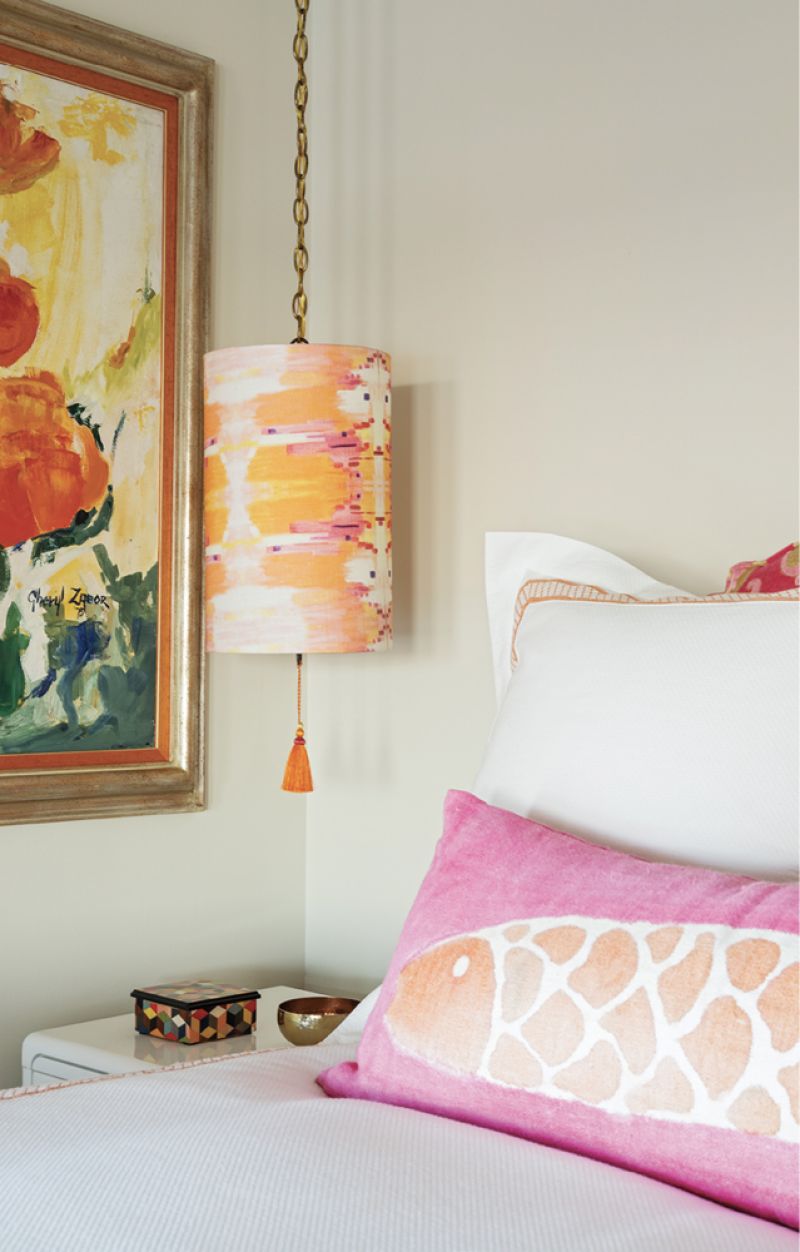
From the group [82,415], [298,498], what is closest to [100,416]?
[82,415]

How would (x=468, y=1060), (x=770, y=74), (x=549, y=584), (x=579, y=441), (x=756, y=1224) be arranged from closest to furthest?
(x=756, y=1224) → (x=468, y=1060) → (x=549, y=584) → (x=770, y=74) → (x=579, y=441)

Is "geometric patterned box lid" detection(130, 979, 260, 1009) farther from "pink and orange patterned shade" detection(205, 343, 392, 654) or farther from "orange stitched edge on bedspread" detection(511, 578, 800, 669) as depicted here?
"orange stitched edge on bedspread" detection(511, 578, 800, 669)

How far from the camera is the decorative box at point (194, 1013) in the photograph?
197 cm

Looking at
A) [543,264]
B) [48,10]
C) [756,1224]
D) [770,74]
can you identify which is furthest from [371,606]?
[756,1224]

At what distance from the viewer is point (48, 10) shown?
7.01ft

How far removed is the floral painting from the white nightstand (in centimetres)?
42

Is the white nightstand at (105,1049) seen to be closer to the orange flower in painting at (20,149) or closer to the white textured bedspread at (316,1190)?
the white textured bedspread at (316,1190)

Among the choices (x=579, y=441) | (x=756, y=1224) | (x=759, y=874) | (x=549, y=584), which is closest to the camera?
(x=756, y=1224)

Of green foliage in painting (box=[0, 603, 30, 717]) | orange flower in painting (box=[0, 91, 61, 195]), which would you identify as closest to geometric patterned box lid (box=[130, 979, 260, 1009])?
green foliage in painting (box=[0, 603, 30, 717])

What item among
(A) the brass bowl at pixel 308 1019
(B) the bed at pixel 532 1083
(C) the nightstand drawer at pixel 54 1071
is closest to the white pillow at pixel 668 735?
(B) the bed at pixel 532 1083

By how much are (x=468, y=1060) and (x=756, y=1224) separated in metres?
0.25

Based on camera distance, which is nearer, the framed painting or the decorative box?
the decorative box

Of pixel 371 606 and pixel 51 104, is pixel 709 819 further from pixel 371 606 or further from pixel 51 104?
pixel 51 104

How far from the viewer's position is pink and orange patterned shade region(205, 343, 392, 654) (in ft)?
6.59
